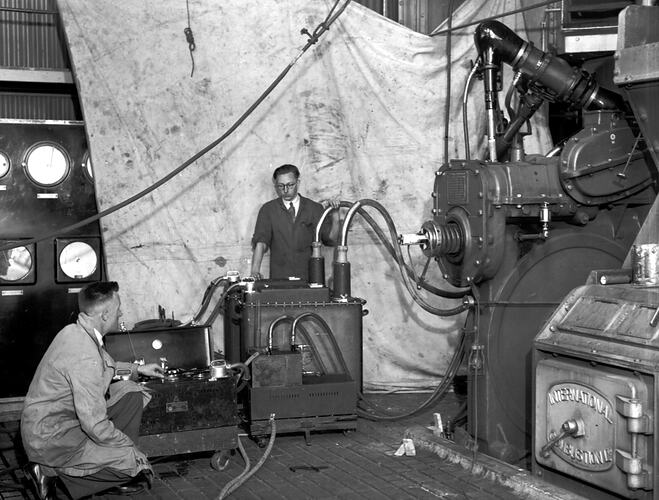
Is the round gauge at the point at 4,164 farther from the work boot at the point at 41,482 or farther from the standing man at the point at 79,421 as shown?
the work boot at the point at 41,482

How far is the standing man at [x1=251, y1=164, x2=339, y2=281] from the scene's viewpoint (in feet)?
21.8

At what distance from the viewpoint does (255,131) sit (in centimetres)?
678

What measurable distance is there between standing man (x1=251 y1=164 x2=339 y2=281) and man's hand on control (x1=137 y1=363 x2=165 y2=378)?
5.17 ft

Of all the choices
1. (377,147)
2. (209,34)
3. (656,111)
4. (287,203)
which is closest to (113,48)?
(209,34)

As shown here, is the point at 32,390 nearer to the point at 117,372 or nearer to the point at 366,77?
the point at 117,372

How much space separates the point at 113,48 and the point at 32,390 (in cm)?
281

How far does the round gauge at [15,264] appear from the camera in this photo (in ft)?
22.1

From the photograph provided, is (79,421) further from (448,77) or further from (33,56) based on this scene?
(33,56)

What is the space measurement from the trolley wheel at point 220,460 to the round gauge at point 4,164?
9.98 feet

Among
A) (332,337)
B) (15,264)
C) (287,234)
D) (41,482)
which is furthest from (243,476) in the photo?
(15,264)

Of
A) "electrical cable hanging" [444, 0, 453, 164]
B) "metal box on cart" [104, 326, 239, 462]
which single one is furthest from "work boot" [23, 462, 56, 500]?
"electrical cable hanging" [444, 0, 453, 164]

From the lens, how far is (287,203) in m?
6.73

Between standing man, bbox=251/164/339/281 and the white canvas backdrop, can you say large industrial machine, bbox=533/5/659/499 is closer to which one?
the white canvas backdrop

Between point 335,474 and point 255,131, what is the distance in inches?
113
